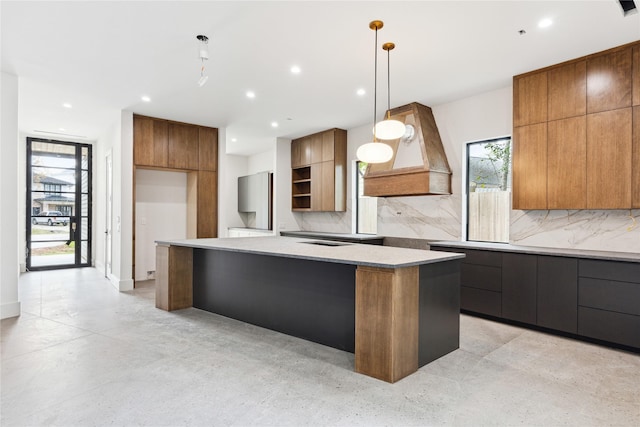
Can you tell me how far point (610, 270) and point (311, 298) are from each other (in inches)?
102

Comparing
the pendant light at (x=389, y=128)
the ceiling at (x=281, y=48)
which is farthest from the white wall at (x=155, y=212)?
the pendant light at (x=389, y=128)

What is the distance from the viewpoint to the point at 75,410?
2.04 meters

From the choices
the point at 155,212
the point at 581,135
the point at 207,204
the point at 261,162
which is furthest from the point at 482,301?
the point at 261,162

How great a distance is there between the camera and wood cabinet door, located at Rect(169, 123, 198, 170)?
5.90 metres

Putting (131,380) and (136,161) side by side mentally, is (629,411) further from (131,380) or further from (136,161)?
(136,161)

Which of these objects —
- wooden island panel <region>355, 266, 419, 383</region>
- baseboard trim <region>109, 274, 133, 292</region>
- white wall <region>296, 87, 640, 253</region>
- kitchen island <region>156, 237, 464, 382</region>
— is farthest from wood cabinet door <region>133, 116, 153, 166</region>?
wooden island panel <region>355, 266, 419, 383</region>

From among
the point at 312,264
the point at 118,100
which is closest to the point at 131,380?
the point at 312,264

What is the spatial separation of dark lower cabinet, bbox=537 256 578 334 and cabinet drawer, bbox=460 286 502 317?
0.40 m

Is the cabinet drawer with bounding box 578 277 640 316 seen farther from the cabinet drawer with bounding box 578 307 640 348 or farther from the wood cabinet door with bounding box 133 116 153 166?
the wood cabinet door with bounding box 133 116 153 166

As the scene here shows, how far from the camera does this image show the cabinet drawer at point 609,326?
2.95m

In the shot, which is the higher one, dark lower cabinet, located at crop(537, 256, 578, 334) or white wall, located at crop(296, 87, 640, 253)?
white wall, located at crop(296, 87, 640, 253)

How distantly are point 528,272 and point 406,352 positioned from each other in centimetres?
184

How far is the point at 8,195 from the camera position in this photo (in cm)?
397

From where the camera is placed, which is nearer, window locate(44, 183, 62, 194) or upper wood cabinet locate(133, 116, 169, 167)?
upper wood cabinet locate(133, 116, 169, 167)
